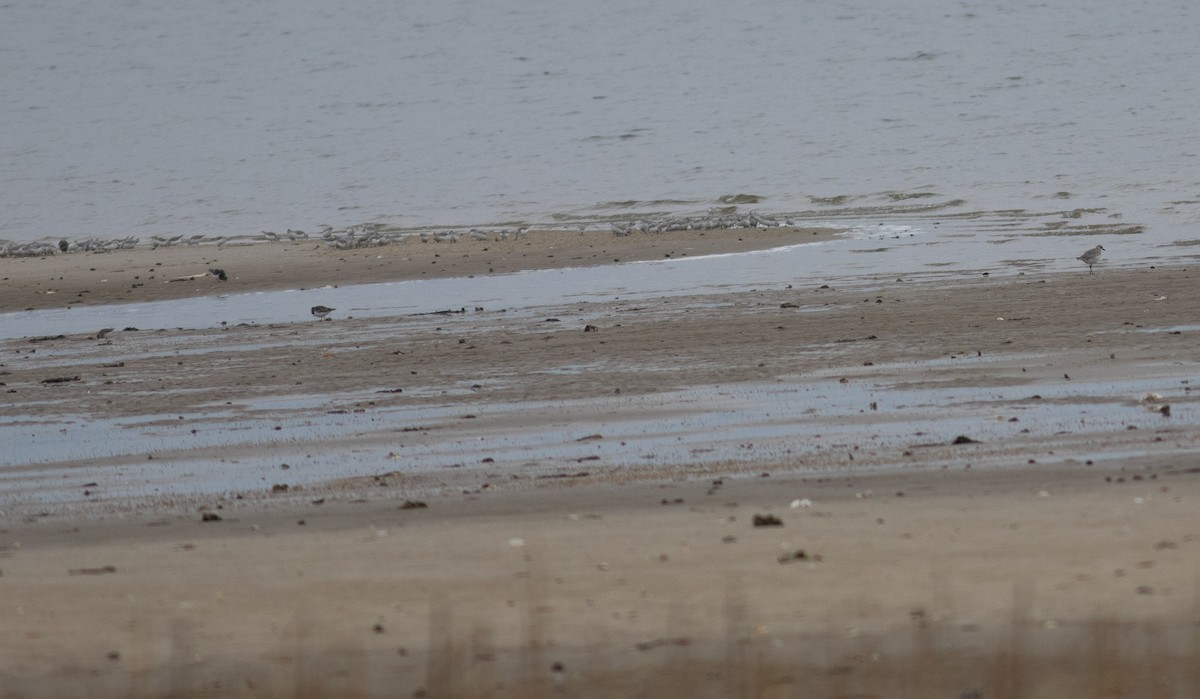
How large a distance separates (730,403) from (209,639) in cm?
507

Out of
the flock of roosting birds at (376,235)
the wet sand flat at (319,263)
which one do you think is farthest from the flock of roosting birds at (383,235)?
the wet sand flat at (319,263)

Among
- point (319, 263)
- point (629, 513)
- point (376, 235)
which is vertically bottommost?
point (629, 513)

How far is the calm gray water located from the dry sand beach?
1005 centimetres

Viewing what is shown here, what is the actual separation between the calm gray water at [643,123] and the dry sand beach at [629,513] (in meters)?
10.0

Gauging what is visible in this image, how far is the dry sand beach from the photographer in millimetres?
5090

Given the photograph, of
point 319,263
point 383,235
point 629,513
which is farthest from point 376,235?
point 629,513

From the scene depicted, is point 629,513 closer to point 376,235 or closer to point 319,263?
point 319,263

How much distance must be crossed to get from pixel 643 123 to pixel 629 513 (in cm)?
4199

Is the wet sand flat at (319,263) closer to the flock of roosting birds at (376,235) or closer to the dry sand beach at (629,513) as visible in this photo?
the flock of roosting birds at (376,235)

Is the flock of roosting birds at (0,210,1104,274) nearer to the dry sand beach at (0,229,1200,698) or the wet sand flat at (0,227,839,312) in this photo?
the wet sand flat at (0,227,839,312)

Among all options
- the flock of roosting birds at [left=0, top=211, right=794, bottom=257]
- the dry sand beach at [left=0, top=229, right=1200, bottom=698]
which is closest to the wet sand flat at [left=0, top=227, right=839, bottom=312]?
the flock of roosting birds at [left=0, top=211, right=794, bottom=257]

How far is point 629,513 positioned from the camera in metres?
6.97

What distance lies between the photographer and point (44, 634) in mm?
5496

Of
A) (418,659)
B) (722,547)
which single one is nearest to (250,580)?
(418,659)
